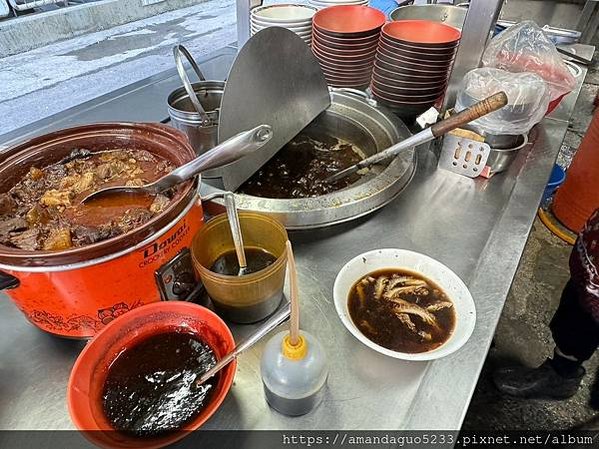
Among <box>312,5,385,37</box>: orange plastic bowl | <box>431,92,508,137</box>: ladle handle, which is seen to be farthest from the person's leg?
<box>312,5,385,37</box>: orange plastic bowl

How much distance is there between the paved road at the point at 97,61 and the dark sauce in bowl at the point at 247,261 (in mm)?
1750

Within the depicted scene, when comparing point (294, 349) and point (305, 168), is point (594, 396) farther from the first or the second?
point (294, 349)

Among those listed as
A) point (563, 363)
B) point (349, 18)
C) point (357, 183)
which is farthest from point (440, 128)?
point (563, 363)

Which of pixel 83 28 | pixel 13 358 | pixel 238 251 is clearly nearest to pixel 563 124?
pixel 238 251

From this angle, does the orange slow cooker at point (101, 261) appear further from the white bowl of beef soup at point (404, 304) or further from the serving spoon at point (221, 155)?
the white bowl of beef soup at point (404, 304)

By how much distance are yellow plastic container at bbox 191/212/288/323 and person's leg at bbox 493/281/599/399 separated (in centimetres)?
127

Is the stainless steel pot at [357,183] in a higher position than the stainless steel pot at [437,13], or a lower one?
lower

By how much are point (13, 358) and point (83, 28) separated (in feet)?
13.8

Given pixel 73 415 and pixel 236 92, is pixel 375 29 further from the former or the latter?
pixel 73 415

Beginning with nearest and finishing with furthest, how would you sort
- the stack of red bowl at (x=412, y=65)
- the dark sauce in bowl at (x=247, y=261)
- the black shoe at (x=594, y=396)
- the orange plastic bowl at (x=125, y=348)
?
the orange plastic bowl at (x=125, y=348)
the dark sauce in bowl at (x=247, y=261)
the stack of red bowl at (x=412, y=65)
the black shoe at (x=594, y=396)

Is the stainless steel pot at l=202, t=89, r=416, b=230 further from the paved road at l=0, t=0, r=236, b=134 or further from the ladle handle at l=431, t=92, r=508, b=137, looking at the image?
the paved road at l=0, t=0, r=236, b=134

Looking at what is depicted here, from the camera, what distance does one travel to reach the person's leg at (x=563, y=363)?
162 cm

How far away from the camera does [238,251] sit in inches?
36.1

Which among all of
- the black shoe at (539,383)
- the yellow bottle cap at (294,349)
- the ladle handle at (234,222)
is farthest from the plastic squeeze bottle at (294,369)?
the black shoe at (539,383)
